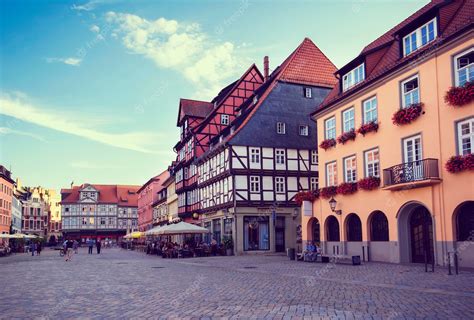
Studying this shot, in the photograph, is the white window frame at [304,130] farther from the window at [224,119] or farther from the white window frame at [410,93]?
the white window frame at [410,93]

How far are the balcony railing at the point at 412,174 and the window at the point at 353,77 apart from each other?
6620mm

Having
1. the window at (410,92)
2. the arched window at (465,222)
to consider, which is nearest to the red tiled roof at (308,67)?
the window at (410,92)

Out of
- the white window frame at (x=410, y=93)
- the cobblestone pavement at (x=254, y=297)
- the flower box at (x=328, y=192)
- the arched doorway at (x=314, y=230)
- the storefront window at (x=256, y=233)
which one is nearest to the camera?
the cobblestone pavement at (x=254, y=297)

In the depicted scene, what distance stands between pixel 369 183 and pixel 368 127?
9.68ft

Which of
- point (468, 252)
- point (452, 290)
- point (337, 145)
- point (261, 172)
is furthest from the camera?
point (261, 172)

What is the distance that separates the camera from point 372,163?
26.4 metres

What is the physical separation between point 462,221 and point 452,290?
8.14m

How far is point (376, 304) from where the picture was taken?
36.0 feet

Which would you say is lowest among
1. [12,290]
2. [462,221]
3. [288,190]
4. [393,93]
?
[12,290]

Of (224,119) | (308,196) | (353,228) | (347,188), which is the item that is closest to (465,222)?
(347,188)

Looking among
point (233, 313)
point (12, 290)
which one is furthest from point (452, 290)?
point (12, 290)

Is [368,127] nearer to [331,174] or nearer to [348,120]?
[348,120]

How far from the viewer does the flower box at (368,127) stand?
84.1ft

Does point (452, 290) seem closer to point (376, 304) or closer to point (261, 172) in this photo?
point (376, 304)
